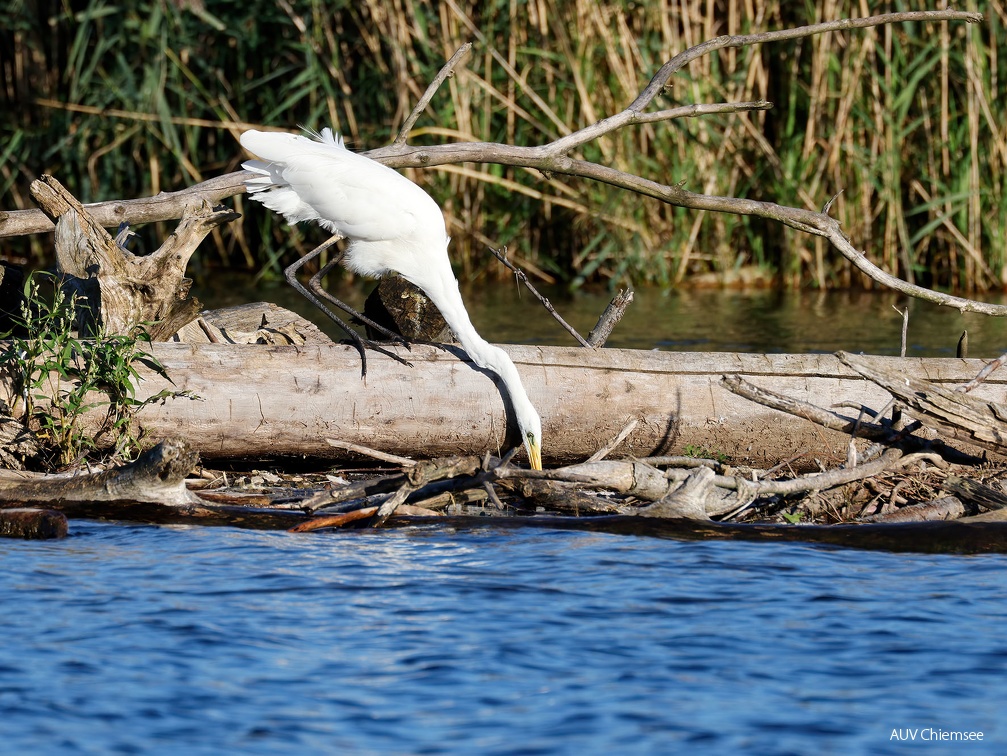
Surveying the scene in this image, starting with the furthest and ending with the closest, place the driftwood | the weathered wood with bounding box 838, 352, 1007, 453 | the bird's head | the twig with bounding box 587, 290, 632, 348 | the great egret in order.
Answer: the twig with bounding box 587, 290, 632, 348 < the great egret < the driftwood < the bird's head < the weathered wood with bounding box 838, 352, 1007, 453

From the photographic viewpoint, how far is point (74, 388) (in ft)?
16.4

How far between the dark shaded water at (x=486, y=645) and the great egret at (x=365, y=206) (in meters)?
1.59

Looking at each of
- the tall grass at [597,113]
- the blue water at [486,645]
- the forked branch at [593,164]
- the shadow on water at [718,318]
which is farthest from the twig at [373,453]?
the tall grass at [597,113]

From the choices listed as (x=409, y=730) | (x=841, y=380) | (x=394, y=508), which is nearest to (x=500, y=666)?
(x=409, y=730)

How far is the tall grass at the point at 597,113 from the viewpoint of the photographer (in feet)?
34.5

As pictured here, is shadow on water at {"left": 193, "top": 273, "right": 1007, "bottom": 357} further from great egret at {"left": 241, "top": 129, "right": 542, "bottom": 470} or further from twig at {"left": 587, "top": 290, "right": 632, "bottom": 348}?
great egret at {"left": 241, "top": 129, "right": 542, "bottom": 470}

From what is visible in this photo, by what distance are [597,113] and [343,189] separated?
5.54 meters

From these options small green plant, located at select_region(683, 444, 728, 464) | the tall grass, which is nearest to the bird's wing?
small green plant, located at select_region(683, 444, 728, 464)

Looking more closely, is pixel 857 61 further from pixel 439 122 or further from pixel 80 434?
pixel 80 434

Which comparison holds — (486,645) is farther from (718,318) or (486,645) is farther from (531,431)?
(718,318)

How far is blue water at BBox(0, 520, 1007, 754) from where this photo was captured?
3.01m

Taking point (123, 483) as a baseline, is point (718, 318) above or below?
above

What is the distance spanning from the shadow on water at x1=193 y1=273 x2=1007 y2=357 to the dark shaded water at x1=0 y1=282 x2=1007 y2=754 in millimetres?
4362

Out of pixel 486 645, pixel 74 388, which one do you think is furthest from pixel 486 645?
pixel 74 388
